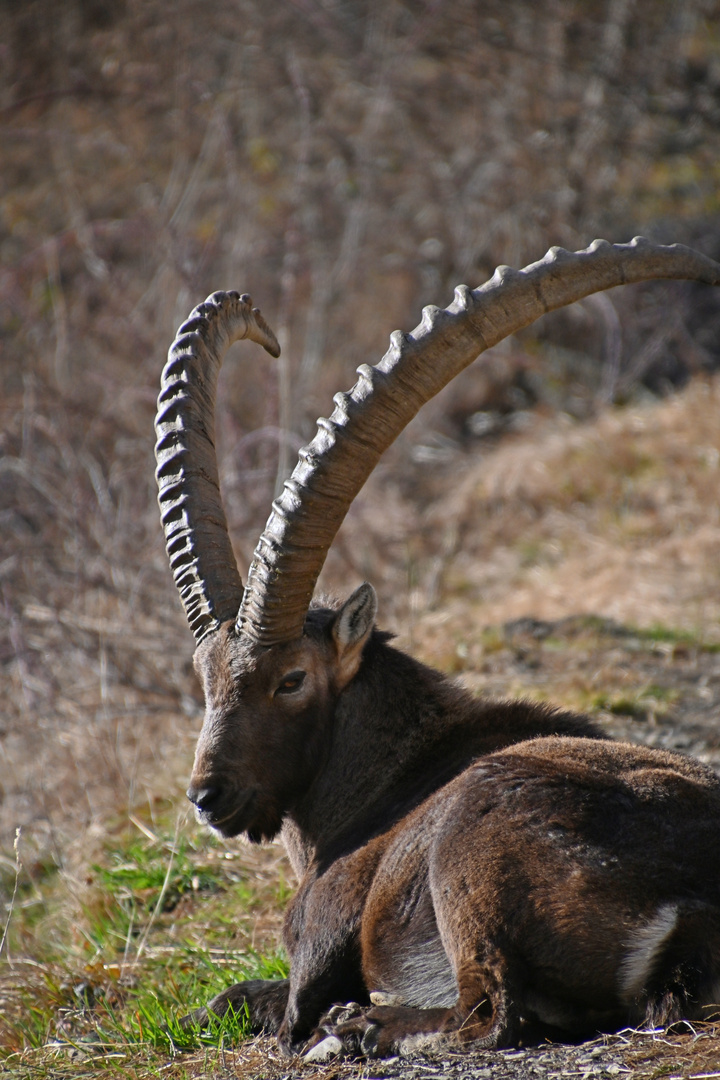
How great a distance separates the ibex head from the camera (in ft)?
12.6

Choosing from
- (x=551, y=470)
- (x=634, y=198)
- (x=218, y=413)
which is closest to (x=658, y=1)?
(x=634, y=198)

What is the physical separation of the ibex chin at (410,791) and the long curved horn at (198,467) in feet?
0.03

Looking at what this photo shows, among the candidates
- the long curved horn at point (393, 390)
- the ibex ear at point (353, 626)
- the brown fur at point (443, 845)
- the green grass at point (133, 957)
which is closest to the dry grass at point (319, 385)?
the green grass at point (133, 957)

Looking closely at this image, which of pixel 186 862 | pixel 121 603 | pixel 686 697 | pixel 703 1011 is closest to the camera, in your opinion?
pixel 703 1011

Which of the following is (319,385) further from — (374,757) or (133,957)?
(374,757)

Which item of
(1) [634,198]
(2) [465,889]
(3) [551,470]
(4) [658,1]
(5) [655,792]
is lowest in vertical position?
→ (2) [465,889]

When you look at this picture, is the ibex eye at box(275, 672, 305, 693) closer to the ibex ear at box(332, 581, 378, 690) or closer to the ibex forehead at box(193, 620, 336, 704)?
the ibex forehead at box(193, 620, 336, 704)

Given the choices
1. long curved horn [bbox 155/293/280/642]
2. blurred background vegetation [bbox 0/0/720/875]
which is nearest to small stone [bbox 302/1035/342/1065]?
long curved horn [bbox 155/293/280/642]

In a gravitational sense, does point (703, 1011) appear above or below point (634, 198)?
below

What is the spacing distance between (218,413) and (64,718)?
3599mm

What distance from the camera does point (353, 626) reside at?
4.40 metres

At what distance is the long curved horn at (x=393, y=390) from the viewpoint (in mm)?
3803

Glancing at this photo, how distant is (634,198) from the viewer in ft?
46.3

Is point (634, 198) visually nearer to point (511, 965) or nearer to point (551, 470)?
point (551, 470)
